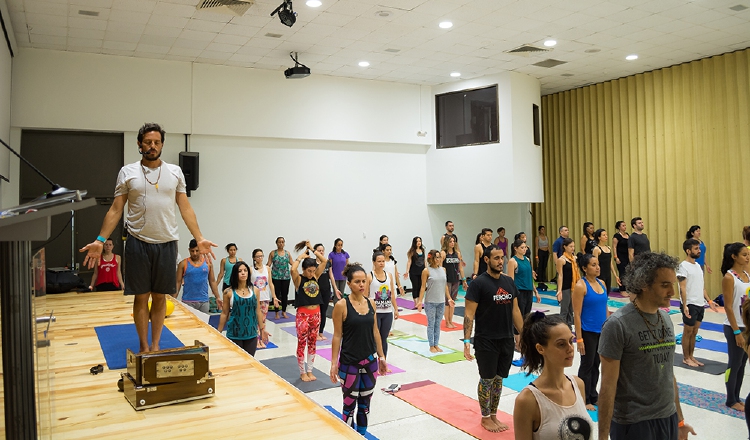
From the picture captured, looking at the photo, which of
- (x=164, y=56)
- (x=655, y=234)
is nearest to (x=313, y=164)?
(x=164, y=56)

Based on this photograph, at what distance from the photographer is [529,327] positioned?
297cm

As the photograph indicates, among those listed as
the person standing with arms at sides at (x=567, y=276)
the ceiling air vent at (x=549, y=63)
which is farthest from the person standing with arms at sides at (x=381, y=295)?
the ceiling air vent at (x=549, y=63)

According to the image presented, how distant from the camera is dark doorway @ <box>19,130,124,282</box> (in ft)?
36.6

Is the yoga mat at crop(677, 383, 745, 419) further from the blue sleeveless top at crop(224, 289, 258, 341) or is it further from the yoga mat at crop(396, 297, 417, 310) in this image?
the yoga mat at crop(396, 297, 417, 310)

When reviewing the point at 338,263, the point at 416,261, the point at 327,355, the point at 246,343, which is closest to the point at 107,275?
the point at 327,355

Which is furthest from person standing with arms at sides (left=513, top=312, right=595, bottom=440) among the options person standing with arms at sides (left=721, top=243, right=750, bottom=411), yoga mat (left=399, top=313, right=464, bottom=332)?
yoga mat (left=399, top=313, right=464, bottom=332)

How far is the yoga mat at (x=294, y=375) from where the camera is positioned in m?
6.77

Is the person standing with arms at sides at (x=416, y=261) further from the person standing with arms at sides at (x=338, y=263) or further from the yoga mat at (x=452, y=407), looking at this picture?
the yoga mat at (x=452, y=407)

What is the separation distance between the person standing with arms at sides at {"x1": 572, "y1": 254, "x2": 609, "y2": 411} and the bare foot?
3.33ft

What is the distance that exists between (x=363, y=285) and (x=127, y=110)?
8.70m

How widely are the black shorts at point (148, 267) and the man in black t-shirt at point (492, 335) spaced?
9.34ft

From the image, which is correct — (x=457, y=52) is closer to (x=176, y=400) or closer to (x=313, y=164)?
(x=313, y=164)

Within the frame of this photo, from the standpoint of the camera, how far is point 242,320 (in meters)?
6.09

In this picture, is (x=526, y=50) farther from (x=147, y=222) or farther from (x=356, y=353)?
(x=147, y=222)
